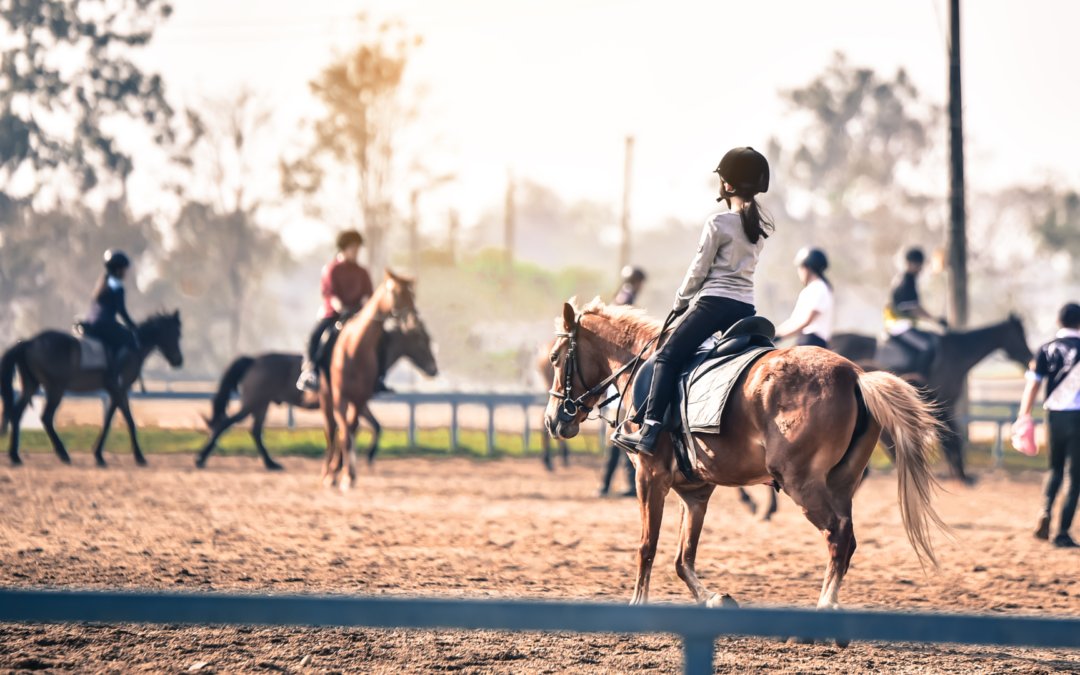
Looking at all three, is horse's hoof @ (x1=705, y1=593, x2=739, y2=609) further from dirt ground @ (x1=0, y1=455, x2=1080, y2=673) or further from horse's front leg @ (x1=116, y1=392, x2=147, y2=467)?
horse's front leg @ (x1=116, y1=392, x2=147, y2=467)

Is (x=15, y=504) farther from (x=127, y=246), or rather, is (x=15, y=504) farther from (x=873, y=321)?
(x=873, y=321)

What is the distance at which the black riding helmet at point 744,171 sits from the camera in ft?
18.7

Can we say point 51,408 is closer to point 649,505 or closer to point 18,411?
point 18,411

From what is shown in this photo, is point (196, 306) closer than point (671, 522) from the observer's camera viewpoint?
No

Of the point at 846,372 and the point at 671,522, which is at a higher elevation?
the point at 846,372

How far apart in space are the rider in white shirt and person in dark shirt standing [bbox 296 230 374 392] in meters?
6.86

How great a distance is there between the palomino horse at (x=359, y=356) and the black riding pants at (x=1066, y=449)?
7.86 metres

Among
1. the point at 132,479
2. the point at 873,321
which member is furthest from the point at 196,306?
the point at 873,321

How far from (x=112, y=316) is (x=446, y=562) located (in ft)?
30.5

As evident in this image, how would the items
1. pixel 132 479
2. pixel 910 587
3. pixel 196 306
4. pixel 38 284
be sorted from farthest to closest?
pixel 196 306
pixel 38 284
pixel 132 479
pixel 910 587

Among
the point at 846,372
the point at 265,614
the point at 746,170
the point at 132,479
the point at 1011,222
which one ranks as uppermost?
the point at 1011,222

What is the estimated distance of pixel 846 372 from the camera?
523 centimetres

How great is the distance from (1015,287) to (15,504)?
51.5 metres

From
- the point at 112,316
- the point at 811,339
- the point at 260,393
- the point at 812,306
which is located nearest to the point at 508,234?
the point at 260,393
